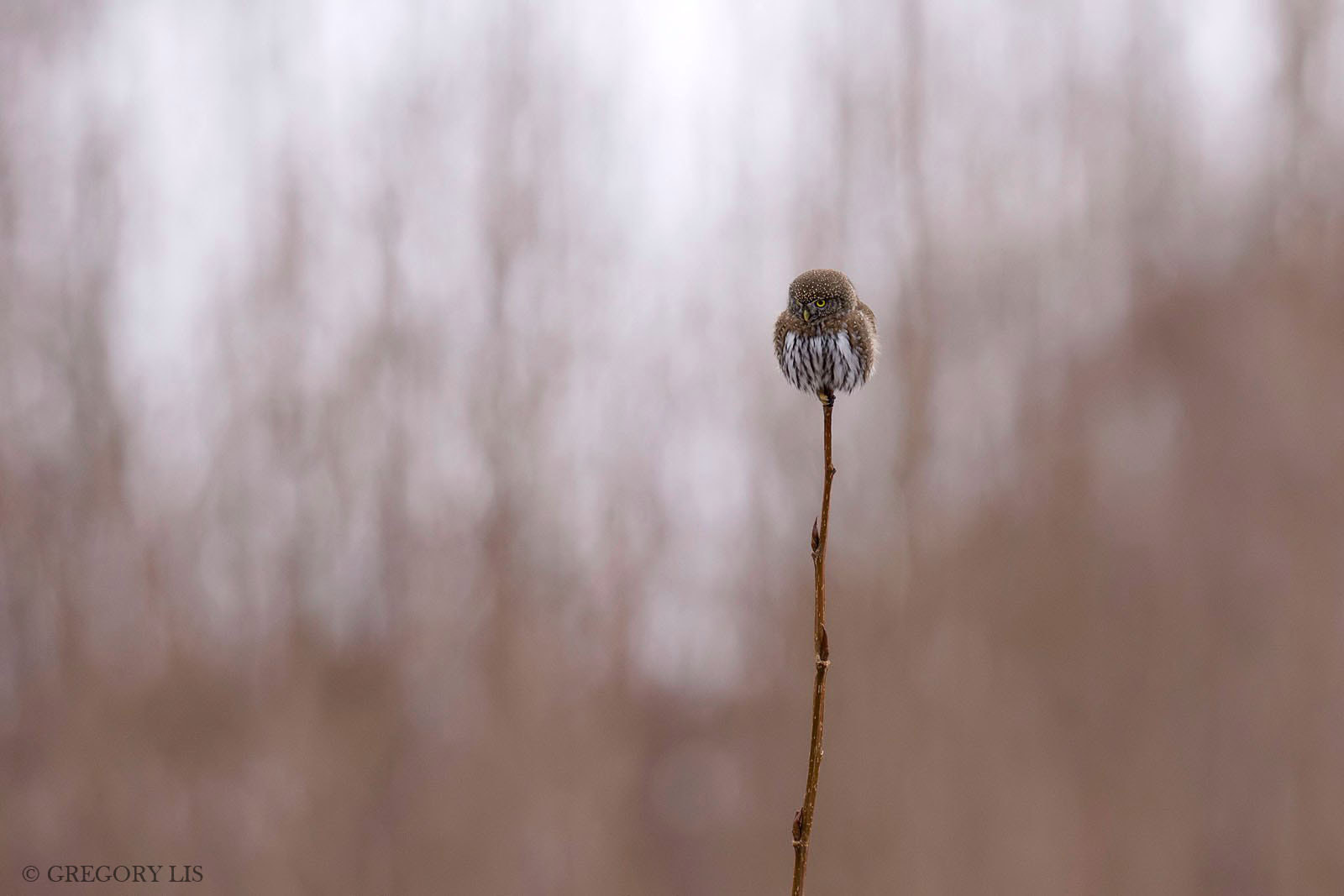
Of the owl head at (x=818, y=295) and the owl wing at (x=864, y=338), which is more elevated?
the owl head at (x=818, y=295)

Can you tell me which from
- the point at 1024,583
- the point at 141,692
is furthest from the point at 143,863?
the point at 1024,583

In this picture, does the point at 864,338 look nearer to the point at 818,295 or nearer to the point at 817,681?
the point at 818,295

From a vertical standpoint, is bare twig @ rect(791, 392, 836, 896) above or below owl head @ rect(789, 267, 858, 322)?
below

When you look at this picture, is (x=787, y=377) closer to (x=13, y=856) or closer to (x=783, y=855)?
(x=783, y=855)

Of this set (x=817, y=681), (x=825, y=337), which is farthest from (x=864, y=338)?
(x=817, y=681)

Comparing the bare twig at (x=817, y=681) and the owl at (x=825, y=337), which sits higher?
the owl at (x=825, y=337)

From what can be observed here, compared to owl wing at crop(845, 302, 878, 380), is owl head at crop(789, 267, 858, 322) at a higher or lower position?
higher
